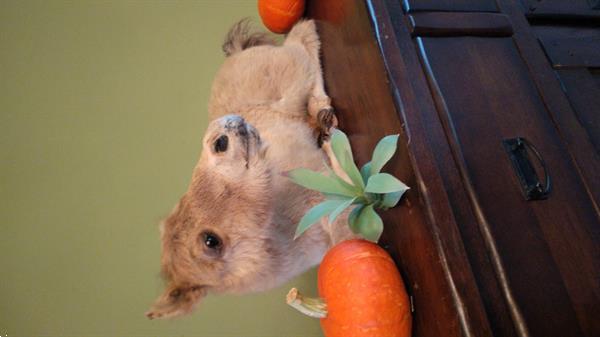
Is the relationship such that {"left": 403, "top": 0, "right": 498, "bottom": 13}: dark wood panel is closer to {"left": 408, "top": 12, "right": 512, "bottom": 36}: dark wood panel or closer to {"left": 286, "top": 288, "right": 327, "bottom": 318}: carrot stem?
{"left": 408, "top": 12, "right": 512, "bottom": 36}: dark wood panel

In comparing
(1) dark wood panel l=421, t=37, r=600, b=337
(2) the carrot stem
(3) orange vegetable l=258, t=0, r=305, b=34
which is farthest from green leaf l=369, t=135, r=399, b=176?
(3) orange vegetable l=258, t=0, r=305, b=34

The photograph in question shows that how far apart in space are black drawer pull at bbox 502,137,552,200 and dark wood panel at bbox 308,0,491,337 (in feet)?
0.48

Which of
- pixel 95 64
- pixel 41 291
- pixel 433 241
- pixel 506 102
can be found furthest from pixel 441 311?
pixel 95 64

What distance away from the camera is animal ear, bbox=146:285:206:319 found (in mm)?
684

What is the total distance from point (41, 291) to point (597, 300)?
1.19 m

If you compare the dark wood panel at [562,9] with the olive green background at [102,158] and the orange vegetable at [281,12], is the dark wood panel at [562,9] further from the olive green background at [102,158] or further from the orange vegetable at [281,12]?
the olive green background at [102,158]

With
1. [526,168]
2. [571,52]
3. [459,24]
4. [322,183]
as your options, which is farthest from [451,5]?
[322,183]

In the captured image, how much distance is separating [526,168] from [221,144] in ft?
1.76

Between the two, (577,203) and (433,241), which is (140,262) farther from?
(577,203)

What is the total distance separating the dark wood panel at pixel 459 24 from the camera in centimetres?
65

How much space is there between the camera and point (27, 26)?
119 centimetres

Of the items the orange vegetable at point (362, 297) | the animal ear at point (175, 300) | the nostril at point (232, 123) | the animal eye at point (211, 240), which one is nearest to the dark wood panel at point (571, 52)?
the orange vegetable at point (362, 297)

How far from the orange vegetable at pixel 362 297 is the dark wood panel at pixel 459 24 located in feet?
1.41

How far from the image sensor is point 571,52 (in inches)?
27.4
